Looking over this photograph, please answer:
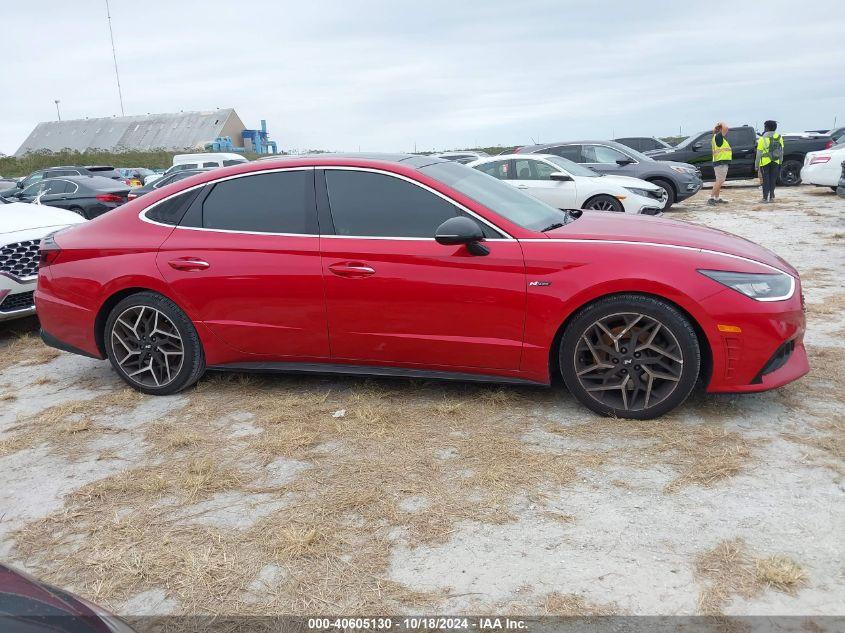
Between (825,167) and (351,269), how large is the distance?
15.0m

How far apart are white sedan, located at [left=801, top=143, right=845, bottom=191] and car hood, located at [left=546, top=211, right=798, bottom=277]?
Result: 13287 mm

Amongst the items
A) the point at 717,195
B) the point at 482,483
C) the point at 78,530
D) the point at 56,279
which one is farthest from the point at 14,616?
the point at 717,195

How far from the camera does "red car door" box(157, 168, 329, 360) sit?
4.36 m

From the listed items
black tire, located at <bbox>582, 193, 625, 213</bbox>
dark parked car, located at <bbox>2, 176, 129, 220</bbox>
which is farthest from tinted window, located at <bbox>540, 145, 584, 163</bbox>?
dark parked car, located at <bbox>2, 176, 129, 220</bbox>

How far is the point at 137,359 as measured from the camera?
15.8 feet

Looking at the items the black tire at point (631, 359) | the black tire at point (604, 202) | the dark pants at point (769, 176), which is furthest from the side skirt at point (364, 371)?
the dark pants at point (769, 176)

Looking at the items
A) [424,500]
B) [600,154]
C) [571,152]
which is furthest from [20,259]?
[600,154]

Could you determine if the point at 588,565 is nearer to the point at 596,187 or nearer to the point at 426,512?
the point at 426,512

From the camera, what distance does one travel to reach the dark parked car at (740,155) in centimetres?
1964

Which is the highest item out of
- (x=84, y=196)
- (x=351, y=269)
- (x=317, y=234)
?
(x=84, y=196)

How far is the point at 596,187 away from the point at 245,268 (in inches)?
338

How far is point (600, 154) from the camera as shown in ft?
50.3

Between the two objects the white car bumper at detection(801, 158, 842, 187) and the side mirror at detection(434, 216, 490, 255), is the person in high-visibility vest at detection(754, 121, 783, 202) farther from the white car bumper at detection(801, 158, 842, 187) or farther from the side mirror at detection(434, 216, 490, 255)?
the side mirror at detection(434, 216, 490, 255)

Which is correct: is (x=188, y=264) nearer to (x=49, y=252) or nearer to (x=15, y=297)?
(x=49, y=252)
